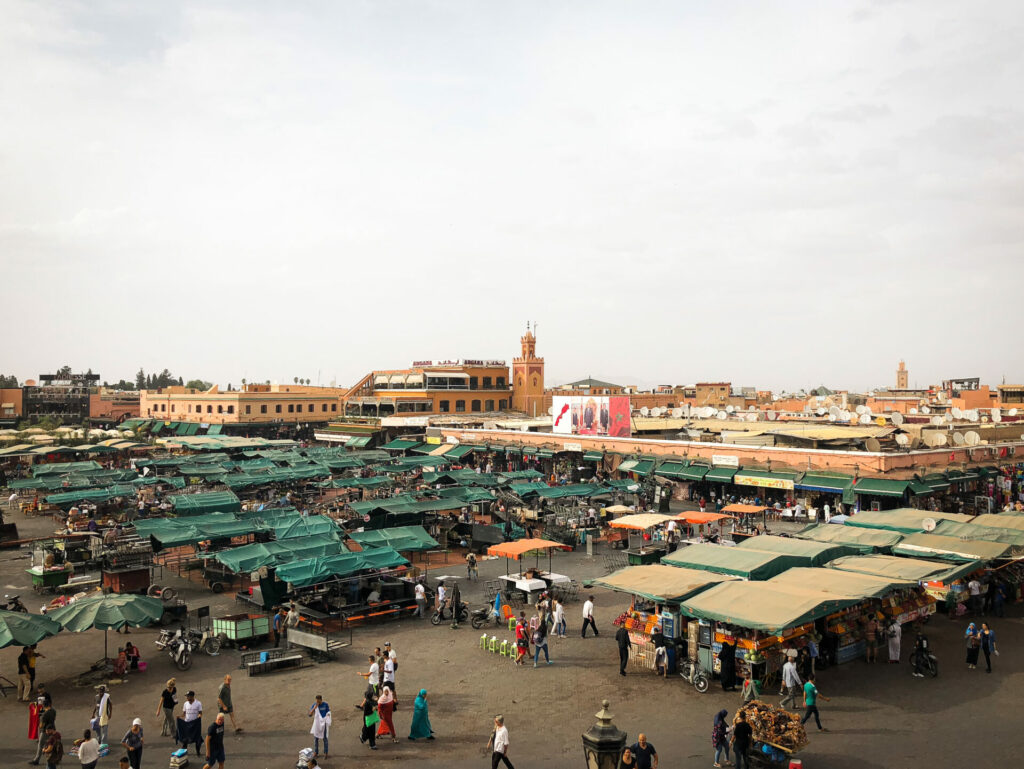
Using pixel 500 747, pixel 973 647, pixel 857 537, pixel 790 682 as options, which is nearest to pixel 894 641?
pixel 973 647

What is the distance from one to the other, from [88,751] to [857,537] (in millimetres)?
19694

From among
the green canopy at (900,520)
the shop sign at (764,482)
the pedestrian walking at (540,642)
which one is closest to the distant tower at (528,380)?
the shop sign at (764,482)

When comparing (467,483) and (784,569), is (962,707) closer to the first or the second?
(784,569)

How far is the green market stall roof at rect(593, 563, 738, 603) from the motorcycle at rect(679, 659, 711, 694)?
122 centimetres

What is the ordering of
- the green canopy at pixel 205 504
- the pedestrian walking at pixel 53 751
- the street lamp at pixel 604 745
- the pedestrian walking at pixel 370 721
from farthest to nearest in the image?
the green canopy at pixel 205 504 → the pedestrian walking at pixel 370 721 → the pedestrian walking at pixel 53 751 → the street lamp at pixel 604 745

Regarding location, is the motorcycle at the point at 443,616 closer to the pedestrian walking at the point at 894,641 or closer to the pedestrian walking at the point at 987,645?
the pedestrian walking at the point at 894,641

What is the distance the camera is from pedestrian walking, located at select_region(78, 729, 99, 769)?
1053 centimetres

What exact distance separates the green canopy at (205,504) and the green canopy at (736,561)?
1967 cm

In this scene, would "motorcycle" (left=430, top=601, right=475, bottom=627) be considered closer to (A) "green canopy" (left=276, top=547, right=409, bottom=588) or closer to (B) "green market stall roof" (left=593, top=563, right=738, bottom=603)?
(A) "green canopy" (left=276, top=547, right=409, bottom=588)

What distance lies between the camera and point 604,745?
9.52 meters

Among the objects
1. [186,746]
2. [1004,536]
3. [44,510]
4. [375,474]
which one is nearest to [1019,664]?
[1004,536]

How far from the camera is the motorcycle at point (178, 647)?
15.6 m

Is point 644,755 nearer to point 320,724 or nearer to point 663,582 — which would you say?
point 320,724

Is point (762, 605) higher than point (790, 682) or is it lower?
higher
